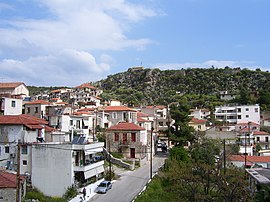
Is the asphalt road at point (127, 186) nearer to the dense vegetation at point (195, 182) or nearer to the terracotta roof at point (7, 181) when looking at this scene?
the dense vegetation at point (195, 182)

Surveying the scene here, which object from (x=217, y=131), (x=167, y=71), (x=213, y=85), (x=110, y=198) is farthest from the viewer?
(x=167, y=71)

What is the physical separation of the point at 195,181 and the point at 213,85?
101 meters

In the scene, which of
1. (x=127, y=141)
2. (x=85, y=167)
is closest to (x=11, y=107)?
(x=127, y=141)

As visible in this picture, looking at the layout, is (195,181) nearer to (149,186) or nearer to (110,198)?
(149,186)

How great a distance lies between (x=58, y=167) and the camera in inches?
1330

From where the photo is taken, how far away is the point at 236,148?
5906 centimetres

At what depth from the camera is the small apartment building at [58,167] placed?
33.6 metres

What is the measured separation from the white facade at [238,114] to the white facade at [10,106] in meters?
56.6

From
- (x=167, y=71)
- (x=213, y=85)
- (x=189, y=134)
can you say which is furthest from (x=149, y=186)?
(x=167, y=71)

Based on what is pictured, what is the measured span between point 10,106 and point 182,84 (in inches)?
3985

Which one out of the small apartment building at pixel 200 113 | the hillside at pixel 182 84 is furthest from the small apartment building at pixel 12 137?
the hillside at pixel 182 84

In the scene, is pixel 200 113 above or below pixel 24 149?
above

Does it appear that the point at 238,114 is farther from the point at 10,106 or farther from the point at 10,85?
the point at 10,106

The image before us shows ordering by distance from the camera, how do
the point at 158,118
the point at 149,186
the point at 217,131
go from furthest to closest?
1. the point at 158,118
2. the point at 217,131
3. the point at 149,186
